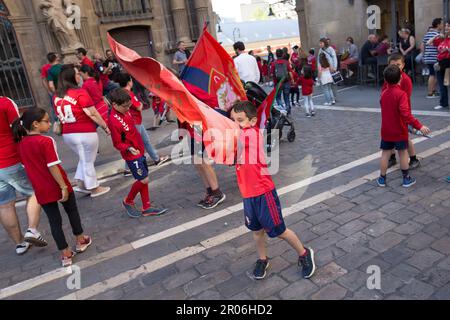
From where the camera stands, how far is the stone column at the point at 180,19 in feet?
48.6

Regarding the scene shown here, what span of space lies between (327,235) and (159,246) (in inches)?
70.2

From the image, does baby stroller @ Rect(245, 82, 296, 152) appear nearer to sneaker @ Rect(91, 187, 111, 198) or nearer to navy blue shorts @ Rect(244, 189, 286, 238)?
sneaker @ Rect(91, 187, 111, 198)

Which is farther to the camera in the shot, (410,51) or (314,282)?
(410,51)

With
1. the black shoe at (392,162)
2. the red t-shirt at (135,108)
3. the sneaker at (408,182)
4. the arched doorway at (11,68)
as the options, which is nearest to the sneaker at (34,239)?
the red t-shirt at (135,108)

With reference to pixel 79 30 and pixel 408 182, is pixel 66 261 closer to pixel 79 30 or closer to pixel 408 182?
pixel 408 182

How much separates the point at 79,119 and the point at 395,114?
13.8 feet

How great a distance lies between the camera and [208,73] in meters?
4.79

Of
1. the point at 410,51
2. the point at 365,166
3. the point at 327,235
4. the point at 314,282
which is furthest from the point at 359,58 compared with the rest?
the point at 314,282

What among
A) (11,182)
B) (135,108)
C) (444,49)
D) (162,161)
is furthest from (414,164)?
(11,182)

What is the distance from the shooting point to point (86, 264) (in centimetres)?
397
